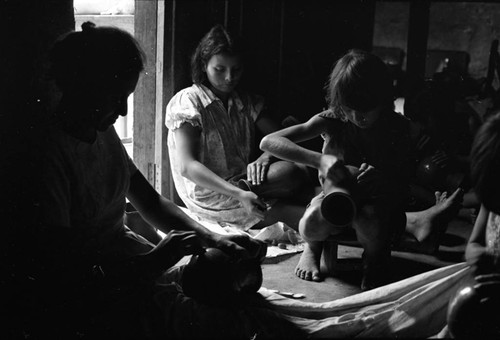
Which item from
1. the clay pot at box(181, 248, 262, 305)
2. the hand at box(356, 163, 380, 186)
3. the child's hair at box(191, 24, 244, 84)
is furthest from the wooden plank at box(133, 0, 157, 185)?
the clay pot at box(181, 248, 262, 305)

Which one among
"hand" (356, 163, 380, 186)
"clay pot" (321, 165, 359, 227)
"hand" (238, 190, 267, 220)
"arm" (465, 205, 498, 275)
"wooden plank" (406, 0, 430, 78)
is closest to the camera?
"arm" (465, 205, 498, 275)

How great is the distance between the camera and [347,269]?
3.25 metres

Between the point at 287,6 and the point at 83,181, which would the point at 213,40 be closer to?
the point at 287,6

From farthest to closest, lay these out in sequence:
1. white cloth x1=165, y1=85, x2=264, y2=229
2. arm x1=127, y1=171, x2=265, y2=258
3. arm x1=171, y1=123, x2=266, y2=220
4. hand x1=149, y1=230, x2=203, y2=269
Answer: white cloth x1=165, y1=85, x2=264, y2=229 < arm x1=171, y1=123, x2=266, y2=220 < arm x1=127, y1=171, x2=265, y2=258 < hand x1=149, y1=230, x2=203, y2=269

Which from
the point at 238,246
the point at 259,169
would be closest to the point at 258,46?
the point at 259,169

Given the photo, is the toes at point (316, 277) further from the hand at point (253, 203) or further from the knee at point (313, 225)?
the hand at point (253, 203)

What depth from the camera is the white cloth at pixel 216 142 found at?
12.3 ft

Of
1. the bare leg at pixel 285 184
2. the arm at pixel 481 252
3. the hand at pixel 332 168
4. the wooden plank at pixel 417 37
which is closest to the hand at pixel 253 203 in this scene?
the bare leg at pixel 285 184

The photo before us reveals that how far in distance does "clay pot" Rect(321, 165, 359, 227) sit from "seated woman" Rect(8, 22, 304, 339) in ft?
1.85

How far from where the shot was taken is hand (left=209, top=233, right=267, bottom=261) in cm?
219

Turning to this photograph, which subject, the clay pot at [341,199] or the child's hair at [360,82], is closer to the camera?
the clay pot at [341,199]

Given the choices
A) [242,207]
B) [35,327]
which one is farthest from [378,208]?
[35,327]

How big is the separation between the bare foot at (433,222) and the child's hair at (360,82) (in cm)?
79

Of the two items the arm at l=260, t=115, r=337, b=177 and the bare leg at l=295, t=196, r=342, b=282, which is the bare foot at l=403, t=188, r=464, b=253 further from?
the arm at l=260, t=115, r=337, b=177
